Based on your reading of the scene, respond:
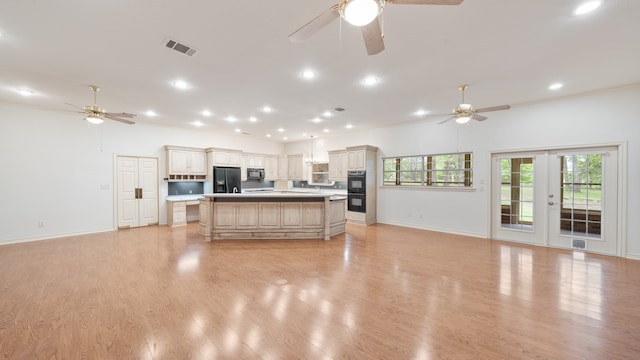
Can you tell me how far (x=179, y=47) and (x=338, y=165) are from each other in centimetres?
587

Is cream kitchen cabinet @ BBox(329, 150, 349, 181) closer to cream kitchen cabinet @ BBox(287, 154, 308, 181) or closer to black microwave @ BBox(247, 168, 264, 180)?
cream kitchen cabinet @ BBox(287, 154, 308, 181)

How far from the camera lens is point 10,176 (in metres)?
5.24

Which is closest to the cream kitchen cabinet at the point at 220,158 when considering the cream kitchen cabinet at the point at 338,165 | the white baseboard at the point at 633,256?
the cream kitchen cabinet at the point at 338,165

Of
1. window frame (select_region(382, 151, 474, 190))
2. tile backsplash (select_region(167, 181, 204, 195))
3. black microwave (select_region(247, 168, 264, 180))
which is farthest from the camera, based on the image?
black microwave (select_region(247, 168, 264, 180))

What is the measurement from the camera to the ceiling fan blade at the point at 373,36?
1805mm

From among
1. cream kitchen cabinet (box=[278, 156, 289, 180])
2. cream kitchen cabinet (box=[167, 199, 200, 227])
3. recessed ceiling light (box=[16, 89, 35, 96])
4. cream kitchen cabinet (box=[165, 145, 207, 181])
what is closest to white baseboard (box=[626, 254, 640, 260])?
cream kitchen cabinet (box=[278, 156, 289, 180])

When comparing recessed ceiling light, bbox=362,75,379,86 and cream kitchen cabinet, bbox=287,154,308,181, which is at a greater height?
recessed ceiling light, bbox=362,75,379,86

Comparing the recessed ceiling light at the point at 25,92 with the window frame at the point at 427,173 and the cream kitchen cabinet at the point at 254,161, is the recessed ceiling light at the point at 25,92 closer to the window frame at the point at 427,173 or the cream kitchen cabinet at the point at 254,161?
the cream kitchen cabinet at the point at 254,161

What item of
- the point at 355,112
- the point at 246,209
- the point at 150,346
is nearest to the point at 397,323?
the point at 150,346

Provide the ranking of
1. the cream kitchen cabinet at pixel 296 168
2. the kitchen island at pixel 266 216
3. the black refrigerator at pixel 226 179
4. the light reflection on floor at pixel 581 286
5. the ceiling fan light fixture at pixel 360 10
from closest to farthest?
the ceiling fan light fixture at pixel 360 10 < the light reflection on floor at pixel 581 286 < the kitchen island at pixel 266 216 < the black refrigerator at pixel 226 179 < the cream kitchen cabinet at pixel 296 168

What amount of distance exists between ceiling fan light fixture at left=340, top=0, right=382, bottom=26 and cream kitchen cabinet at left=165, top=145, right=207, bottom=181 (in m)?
7.27

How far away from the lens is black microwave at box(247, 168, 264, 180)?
9172 mm

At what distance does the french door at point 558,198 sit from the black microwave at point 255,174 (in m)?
7.42

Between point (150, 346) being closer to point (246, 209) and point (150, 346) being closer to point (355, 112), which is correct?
point (246, 209)
